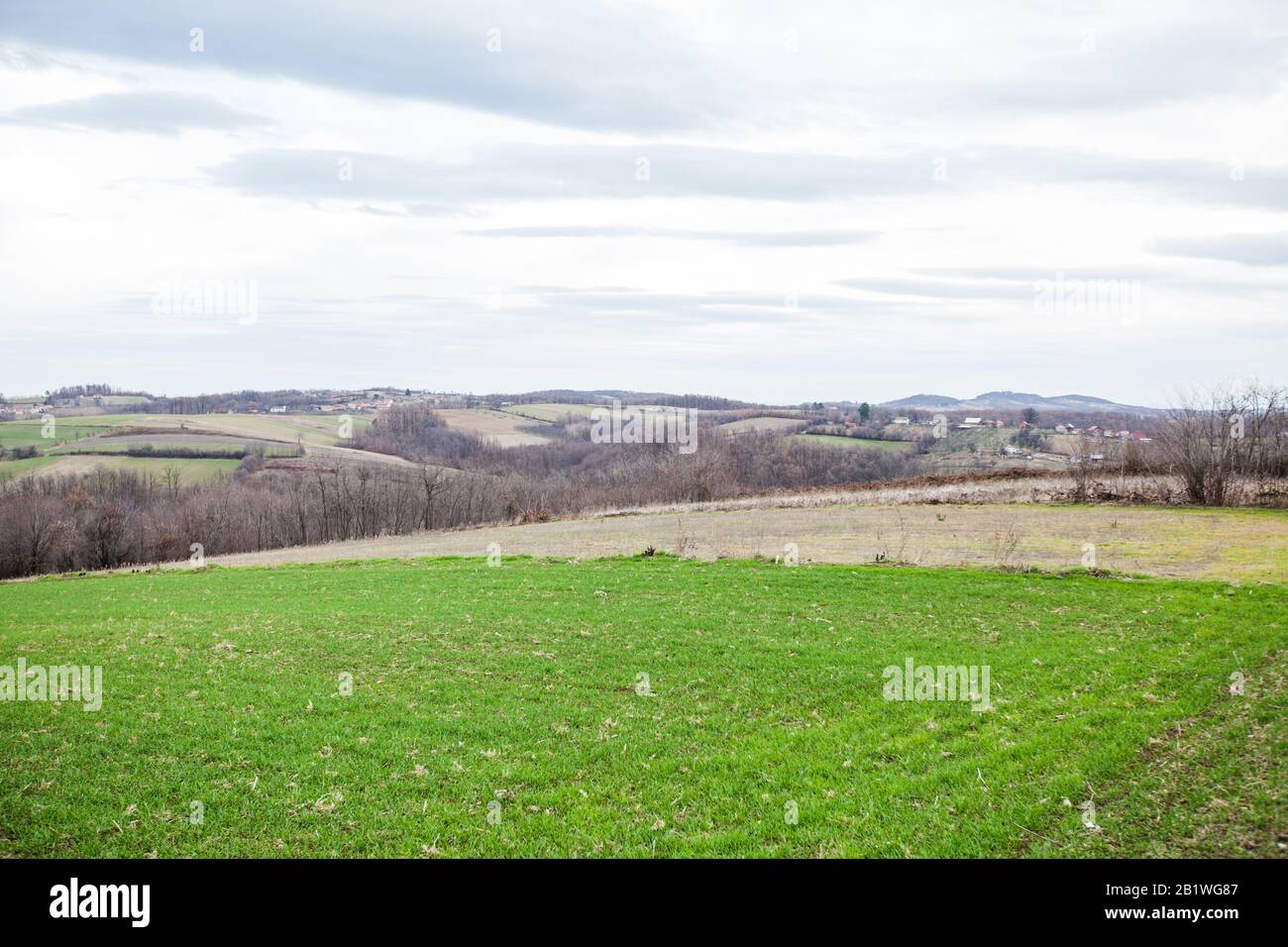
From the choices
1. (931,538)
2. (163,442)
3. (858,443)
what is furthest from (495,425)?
(931,538)

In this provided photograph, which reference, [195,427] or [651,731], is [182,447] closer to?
[195,427]

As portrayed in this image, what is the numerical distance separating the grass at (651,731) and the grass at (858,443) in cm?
7119

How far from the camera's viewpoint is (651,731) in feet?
35.1

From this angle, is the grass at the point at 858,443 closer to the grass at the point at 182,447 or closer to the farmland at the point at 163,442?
the farmland at the point at 163,442

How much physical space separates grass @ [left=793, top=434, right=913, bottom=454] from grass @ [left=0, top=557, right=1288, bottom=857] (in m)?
71.2

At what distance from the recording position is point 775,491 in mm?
56719

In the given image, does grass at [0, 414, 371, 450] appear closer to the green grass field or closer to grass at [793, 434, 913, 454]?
the green grass field

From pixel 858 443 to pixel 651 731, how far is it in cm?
8589

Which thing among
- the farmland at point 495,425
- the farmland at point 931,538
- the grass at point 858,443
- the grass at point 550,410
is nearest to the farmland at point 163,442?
the farmland at point 495,425

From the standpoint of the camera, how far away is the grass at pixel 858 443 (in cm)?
8931
